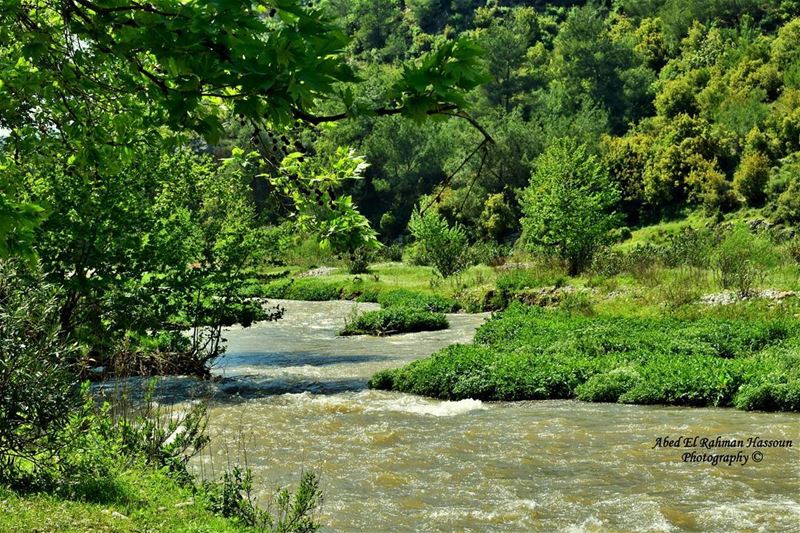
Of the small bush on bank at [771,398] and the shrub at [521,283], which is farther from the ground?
the shrub at [521,283]

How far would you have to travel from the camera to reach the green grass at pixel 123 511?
5109 mm

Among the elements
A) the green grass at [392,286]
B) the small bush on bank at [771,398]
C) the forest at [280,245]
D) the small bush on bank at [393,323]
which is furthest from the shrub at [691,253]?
the small bush on bank at [771,398]

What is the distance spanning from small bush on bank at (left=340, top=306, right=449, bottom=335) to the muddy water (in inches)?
314

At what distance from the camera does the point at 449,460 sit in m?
9.62

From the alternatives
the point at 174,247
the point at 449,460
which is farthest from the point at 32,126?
the point at 174,247

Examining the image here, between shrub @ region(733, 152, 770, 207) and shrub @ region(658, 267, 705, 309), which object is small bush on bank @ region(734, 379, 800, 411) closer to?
shrub @ region(658, 267, 705, 309)

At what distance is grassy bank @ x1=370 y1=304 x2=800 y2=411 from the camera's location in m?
11.8

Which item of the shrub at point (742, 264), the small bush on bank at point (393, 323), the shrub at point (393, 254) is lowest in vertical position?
the small bush on bank at point (393, 323)

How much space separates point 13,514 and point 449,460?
557 centimetres

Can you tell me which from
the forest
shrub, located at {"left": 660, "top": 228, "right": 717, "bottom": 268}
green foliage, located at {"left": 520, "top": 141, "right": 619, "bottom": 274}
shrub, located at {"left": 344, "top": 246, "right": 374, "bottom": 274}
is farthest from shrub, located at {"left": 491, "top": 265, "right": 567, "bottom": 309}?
shrub, located at {"left": 344, "top": 246, "right": 374, "bottom": 274}

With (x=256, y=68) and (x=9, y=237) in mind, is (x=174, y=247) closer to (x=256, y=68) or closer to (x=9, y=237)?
(x=9, y=237)

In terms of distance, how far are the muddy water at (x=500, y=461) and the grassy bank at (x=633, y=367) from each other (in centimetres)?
44

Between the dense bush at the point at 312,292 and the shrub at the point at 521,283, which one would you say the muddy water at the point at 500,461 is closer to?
the shrub at the point at 521,283

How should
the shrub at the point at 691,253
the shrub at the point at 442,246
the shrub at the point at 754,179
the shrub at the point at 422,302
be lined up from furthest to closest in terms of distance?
the shrub at the point at 754,179, the shrub at the point at 442,246, the shrub at the point at 422,302, the shrub at the point at 691,253
